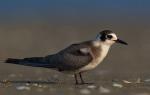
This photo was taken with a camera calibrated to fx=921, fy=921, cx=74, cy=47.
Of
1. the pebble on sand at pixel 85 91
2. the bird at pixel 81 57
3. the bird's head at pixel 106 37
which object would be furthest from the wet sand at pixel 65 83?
the bird's head at pixel 106 37

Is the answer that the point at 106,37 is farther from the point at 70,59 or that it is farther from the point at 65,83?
the point at 65,83

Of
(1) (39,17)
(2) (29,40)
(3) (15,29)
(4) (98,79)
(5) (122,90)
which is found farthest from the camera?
(1) (39,17)

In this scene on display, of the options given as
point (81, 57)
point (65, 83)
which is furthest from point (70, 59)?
point (65, 83)

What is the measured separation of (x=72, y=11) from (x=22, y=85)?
66.8 ft

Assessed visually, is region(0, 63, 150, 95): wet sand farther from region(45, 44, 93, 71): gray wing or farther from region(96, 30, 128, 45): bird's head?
region(96, 30, 128, 45): bird's head

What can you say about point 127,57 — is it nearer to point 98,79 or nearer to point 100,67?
point 100,67

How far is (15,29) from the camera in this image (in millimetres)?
A: 28656

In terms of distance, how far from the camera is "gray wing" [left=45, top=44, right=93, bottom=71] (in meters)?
16.2

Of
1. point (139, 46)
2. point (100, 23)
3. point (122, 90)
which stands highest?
point (100, 23)

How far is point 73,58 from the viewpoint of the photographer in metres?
16.3

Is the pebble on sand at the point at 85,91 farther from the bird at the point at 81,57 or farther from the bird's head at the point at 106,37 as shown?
the bird's head at the point at 106,37

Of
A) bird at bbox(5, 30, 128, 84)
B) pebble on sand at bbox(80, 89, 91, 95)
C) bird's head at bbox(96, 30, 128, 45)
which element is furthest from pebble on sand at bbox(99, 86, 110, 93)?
bird's head at bbox(96, 30, 128, 45)

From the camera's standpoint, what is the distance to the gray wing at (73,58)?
16.2m

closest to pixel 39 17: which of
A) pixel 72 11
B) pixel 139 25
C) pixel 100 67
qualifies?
pixel 72 11
